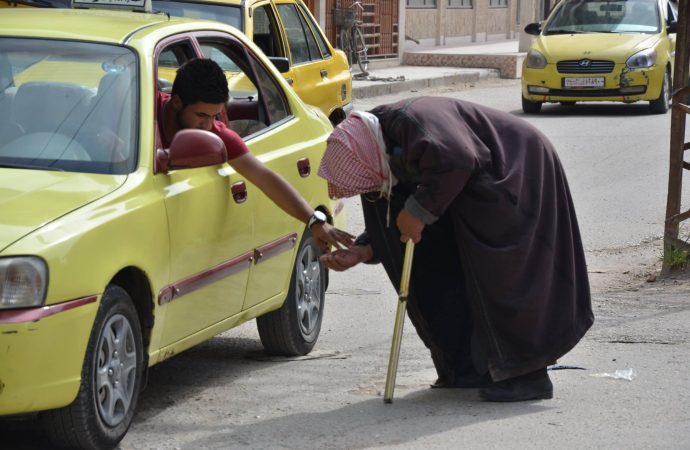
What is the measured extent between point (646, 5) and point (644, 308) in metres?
13.0

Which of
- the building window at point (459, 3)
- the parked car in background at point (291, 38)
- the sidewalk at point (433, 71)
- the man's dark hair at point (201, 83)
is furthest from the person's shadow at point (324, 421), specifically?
the building window at point (459, 3)

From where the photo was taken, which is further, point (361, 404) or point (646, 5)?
point (646, 5)

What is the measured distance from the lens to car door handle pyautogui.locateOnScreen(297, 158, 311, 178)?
20.9 ft

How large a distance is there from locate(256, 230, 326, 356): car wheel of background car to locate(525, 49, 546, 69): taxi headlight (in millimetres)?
12464

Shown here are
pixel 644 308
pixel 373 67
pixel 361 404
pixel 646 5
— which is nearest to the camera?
pixel 361 404

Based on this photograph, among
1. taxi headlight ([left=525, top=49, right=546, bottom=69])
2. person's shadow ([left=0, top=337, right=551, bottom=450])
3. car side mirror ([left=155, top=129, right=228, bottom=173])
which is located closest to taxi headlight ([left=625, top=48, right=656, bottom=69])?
taxi headlight ([left=525, top=49, right=546, bottom=69])

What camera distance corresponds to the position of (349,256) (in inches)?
221

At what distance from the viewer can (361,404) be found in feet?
18.2

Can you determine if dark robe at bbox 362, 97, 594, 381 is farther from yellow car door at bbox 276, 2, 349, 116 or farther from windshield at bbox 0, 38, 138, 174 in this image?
yellow car door at bbox 276, 2, 349, 116

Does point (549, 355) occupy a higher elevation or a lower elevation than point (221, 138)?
lower

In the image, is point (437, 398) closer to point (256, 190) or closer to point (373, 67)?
point (256, 190)

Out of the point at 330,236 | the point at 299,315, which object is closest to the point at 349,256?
the point at 330,236

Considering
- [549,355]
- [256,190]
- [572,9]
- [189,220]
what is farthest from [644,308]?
[572,9]

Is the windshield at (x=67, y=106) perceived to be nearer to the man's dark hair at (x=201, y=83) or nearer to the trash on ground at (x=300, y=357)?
the man's dark hair at (x=201, y=83)
